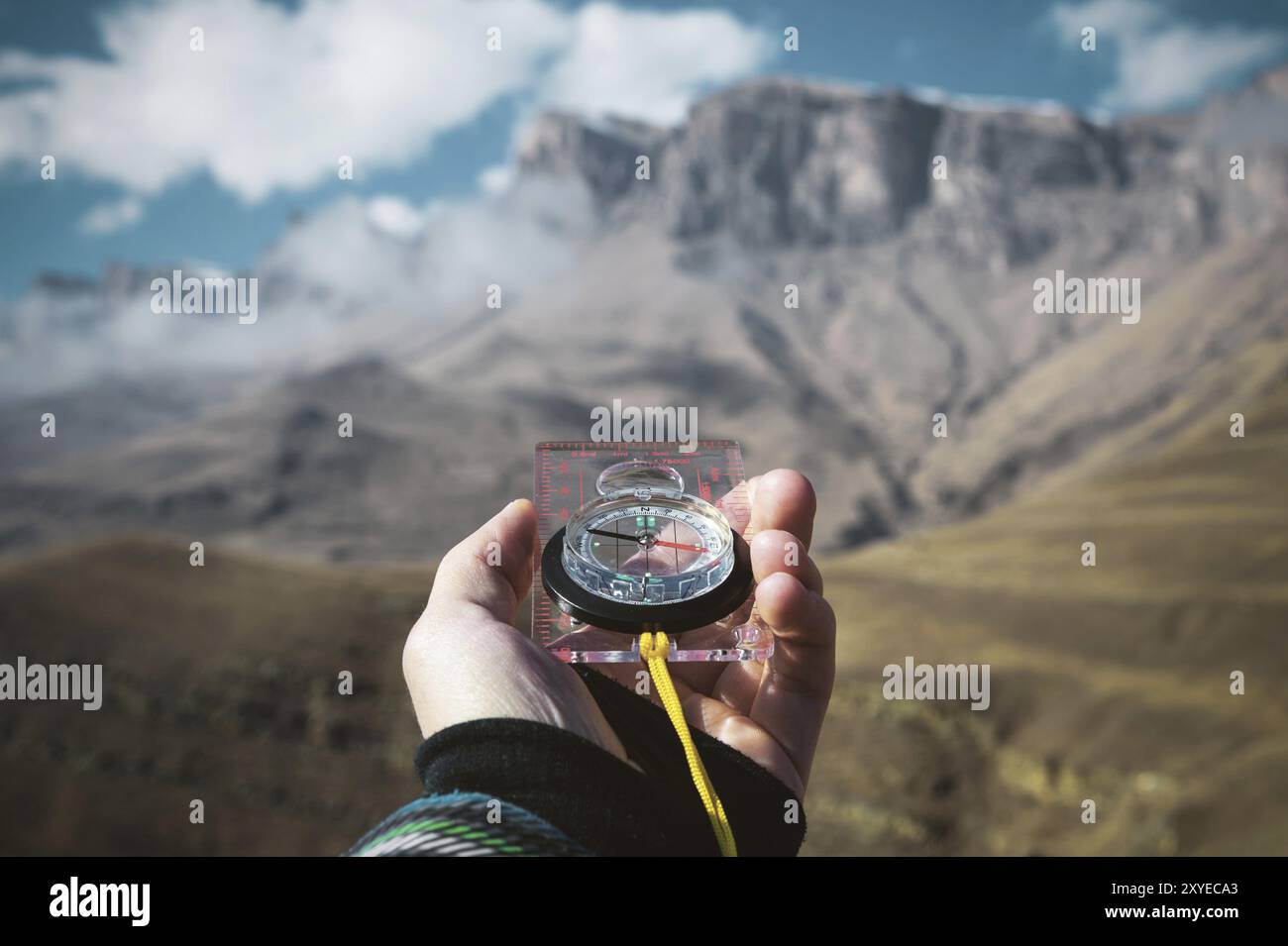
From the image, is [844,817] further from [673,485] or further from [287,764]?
[673,485]

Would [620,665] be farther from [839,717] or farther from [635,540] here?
[839,717]

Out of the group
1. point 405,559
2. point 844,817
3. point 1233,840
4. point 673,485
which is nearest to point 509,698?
point 673,485

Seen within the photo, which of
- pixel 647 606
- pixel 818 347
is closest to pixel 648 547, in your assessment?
pixel 647 606

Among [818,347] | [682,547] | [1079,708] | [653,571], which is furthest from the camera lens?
[818,347]

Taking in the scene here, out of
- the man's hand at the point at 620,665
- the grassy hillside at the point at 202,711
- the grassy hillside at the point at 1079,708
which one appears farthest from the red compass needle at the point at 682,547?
the grassy hillside at the point at 202,711

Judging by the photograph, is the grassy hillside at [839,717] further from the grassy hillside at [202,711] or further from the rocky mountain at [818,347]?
the rocky mountain at [818,347]

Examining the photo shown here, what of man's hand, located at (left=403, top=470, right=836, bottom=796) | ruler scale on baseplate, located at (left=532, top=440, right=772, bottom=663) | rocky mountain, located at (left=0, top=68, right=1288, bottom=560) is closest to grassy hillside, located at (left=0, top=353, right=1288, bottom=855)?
man's hand, located at (left=403, top=470, right=836, bottom=796)
